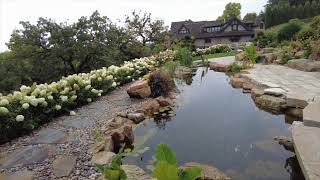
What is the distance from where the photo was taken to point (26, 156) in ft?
12.8

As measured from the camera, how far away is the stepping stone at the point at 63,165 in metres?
3.39

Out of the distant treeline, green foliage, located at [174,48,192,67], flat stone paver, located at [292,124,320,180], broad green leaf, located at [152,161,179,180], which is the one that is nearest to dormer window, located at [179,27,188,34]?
the distant treeline

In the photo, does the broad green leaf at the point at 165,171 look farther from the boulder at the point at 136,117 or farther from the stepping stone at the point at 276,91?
the stepping stone at the point at 276,91

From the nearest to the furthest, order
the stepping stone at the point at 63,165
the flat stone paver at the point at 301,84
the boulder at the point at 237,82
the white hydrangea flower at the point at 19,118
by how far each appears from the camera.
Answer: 1. the stepping stone at the point at 63,165
2. the white hydrangea flower at the point at 19,118
3. the flat stone paver at the point at 301,84
4. the boulder at the point at 237,82

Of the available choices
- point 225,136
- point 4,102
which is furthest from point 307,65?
point 4,102

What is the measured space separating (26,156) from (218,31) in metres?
43.3

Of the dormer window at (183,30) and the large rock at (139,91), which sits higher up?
the dormer window at (183,30)

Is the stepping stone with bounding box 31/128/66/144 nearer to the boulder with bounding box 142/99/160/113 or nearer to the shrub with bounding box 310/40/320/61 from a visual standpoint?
the boulder with bounding box 142/99/160/113

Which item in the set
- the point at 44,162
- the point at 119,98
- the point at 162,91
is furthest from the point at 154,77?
the point at 44,162

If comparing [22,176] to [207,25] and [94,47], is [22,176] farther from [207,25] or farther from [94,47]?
[207,25]

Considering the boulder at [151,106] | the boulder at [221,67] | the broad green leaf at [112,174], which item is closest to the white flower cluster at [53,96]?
the boulder at [151,106]

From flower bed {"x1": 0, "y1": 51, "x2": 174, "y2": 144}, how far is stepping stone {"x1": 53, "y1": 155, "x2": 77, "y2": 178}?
1.28 meters

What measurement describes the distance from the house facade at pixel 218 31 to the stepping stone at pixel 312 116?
38.6 m

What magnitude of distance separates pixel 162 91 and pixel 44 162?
4124 mm
